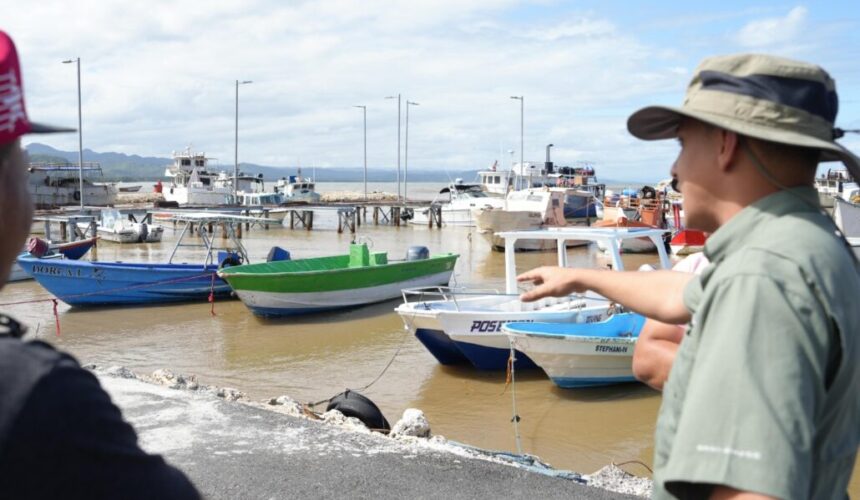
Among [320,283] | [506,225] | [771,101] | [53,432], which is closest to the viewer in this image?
[53,432]

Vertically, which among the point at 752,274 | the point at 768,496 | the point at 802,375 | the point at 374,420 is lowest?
the point at 374,420

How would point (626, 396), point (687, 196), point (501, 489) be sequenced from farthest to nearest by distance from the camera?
1. point (626, 396)
2. point (501, 489)
3. point (687, 196)

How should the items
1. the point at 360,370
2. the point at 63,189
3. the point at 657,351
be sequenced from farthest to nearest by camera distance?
the point at 63,189 → the point at 360,370 → the point at 657,351

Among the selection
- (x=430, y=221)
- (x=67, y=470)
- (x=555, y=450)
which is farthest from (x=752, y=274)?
(x=430, y=221)

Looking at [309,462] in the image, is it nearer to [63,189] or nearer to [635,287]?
[635,287]

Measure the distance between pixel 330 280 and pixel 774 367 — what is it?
1757cm

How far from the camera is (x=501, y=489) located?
507 cm

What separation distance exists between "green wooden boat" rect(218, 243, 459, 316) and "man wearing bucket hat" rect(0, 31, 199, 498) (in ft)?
54.7

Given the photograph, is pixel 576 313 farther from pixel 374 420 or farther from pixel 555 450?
pixel 374 420

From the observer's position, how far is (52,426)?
1189 millimetres

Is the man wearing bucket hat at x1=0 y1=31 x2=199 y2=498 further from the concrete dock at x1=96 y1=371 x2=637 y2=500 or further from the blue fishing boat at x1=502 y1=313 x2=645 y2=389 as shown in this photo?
the blue fishing boat at x1=502 y1=313 x2=645 y2=389

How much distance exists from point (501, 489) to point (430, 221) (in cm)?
4539

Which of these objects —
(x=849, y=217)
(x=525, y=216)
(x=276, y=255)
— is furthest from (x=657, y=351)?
(x=525, y=216)

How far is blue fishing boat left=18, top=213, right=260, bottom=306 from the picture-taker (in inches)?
Result: 774
